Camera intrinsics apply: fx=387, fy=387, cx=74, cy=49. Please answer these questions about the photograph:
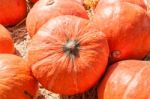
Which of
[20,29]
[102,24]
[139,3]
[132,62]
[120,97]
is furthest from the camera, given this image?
[20,29]

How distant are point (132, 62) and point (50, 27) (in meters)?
0.60

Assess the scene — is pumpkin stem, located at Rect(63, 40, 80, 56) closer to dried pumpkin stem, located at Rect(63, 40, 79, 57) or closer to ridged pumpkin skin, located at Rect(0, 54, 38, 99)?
dried pumpkin stem, located at Rect(63, 40, 79, 57)

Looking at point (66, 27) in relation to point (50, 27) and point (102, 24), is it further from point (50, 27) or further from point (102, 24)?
point (102, 24)

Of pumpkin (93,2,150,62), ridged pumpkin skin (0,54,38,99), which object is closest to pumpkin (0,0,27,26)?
ridged pumpkin skin (0,54,38,99)

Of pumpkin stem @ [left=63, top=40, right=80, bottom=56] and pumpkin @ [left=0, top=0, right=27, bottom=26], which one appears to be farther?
pumpkin @ [left=0, top=0, right=27, bottom=26]

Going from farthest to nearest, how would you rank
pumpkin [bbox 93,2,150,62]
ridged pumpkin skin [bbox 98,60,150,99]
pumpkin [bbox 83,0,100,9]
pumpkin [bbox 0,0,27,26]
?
pumpkin [bbox 83,0,100,9]
pumpkin [bbox 0,0,27,26]
pumpkin [bbox 93,2,150,62]
ridged pumpkin skin [bbox 98,60,150,99]

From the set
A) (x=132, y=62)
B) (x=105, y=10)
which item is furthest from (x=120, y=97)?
(x=105, y=10)

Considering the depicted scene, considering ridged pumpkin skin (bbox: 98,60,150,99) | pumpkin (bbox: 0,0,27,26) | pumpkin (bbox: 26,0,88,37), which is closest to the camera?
ridged pumpkin skin (bbox: 98,60,150,99)

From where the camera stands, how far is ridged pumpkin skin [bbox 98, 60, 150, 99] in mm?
2383

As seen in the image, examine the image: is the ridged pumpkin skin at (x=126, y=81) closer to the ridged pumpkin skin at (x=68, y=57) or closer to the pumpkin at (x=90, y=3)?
the ridged pumpkin skin at (x=68, y=57)

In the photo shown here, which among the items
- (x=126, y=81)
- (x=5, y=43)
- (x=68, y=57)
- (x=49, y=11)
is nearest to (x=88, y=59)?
(x=68, y=57)

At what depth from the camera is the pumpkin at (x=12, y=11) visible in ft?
12.2

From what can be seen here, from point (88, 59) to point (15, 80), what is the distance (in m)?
0.49

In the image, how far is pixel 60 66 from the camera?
246 cm
